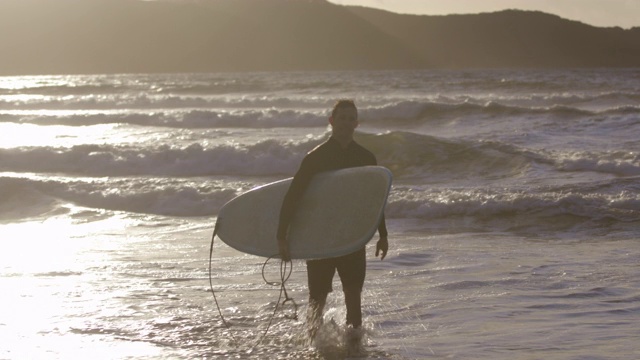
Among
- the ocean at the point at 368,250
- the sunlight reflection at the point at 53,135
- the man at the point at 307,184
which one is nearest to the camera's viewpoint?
the man at the point at 307,184

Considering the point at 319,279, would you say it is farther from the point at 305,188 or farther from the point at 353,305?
the point at 305,188

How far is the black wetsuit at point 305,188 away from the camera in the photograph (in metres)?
5.93

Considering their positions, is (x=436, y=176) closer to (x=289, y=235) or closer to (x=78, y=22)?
(x=289, y=235)

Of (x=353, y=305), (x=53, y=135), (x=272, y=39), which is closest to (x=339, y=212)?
(x=353, y=305)

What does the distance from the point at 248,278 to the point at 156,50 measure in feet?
349

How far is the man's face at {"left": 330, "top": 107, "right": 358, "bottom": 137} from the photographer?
5727 mm

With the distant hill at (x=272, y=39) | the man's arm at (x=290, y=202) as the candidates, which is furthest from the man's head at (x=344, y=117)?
the distant hill at (x=272, y=39)

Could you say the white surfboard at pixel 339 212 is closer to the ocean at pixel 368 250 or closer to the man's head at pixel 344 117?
the man's head at pixel 344 117

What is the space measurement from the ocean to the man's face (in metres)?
1.36

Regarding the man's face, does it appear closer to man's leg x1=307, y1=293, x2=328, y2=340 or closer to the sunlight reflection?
man's leg x1=307, y1=293, x2=328, y2=340

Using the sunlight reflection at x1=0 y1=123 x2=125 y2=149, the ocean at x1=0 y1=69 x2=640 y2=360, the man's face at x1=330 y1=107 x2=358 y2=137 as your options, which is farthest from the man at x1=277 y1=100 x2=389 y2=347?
the sunlight reflection at x1=0 y1=123 x2=125 y2=149

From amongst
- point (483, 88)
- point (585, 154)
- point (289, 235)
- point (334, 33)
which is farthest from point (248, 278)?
point (334, 33)

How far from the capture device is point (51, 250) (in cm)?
995

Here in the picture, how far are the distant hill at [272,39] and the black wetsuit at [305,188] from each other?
101383 millimetres
